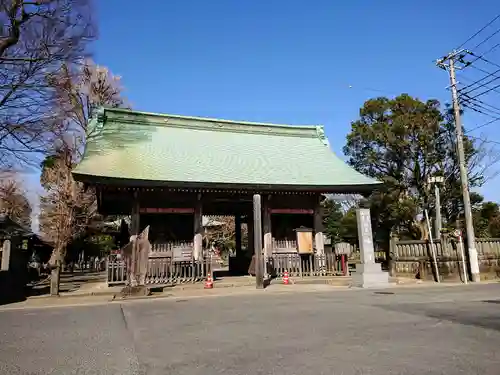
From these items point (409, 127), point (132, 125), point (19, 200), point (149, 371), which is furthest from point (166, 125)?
point (19, 200)

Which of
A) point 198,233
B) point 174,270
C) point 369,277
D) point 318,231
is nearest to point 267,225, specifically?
point 318,231

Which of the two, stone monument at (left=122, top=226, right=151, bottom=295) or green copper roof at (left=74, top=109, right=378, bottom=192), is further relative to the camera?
green copper roof at (left=74, top=109, right=378, bottom=192)

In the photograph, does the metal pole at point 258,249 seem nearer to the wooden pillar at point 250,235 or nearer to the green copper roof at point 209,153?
the green copper roof at point 209,153

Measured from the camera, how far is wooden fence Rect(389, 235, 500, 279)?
61.2 ft

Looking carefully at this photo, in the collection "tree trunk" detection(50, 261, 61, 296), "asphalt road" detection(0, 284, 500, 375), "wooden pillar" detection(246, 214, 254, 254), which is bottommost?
"asphalt road" detection(0, 284, 500, 375)

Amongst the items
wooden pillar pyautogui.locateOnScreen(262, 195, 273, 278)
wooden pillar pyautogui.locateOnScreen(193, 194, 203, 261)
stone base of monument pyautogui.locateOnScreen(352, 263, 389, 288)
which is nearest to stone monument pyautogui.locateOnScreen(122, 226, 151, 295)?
wooden pillar pyautogui.locateOnScreen(193, 194, 203, 261)

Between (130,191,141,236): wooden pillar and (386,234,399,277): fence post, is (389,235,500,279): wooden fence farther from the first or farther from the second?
(130,191,141,236): wooden pillar

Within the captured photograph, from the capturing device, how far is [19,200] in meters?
35.6

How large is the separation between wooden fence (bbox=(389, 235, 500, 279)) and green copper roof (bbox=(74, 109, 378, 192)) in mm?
4519

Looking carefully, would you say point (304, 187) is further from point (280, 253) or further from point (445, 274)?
point (445, 274)

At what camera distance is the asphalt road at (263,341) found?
172 inches

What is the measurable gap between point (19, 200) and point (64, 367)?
3623 centimetres

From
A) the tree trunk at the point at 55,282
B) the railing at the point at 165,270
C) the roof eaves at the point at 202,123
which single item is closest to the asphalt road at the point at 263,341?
the tree trunk at the point at 55,282

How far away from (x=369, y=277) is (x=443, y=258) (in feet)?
17.9
